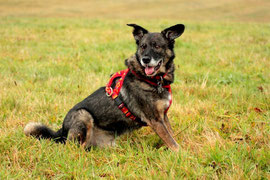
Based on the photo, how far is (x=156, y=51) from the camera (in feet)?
12.2

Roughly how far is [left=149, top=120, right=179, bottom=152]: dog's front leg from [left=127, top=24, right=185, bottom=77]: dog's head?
694mm

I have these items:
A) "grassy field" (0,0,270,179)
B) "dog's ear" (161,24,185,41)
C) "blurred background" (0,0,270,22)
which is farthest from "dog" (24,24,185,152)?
"blurred background" (0,0,270,22)

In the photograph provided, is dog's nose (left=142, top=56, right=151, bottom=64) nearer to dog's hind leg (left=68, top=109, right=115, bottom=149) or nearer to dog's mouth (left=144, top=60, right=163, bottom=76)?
dog's mouth (left=144, top=60, right=163, bottom=76)

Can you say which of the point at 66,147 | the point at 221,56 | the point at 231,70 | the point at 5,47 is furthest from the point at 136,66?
the point at 5,47

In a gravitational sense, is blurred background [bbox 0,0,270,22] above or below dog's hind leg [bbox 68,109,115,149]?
→ above

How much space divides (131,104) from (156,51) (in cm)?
87

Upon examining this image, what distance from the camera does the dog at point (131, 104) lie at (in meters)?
3.51

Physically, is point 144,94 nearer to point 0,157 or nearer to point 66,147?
point 66,147

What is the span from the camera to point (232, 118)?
162 inches

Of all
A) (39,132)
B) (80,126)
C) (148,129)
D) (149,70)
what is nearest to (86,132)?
(80,126)

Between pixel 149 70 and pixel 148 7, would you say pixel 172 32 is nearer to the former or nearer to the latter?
pixel 149 70

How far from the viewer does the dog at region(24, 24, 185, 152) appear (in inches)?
138

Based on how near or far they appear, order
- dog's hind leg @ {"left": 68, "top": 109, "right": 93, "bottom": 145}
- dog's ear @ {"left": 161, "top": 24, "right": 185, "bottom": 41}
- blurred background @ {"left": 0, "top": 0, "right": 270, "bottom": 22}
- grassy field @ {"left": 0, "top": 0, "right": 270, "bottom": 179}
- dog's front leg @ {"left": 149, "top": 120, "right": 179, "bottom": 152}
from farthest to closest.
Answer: blurred background @ {"left": 0, "top": 0, "right": 270, "bottom": 22} → dog's ear @ {"left": 161, "top": 24, "right": 185, "bottom": 41} → dog's hind leg @ {"left": 68, "top": 109, "right": 93, "bottom": 145} → dog's front leg @ {"left": 149, "top": 120, "right": 179, "bottom": 152} → grassy field @ {"left": 0, "top": 0, "right": 270, "bottom": 179}

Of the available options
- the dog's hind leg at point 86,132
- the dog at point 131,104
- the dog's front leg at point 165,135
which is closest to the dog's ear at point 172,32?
the dog at point 131,104
